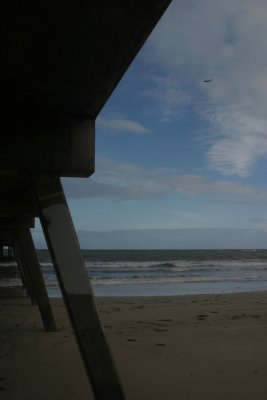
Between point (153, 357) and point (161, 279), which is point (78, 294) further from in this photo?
point (161, 279)

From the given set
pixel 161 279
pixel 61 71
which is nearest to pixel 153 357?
pixel 61 71

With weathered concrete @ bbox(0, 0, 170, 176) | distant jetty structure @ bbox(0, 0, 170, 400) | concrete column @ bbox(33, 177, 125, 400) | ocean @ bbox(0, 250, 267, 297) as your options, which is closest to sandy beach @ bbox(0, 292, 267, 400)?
concrete column @ bbox(33, 177, 125, 400)

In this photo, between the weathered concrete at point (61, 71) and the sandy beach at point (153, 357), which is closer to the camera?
the weathered concrete at point (61, 71)

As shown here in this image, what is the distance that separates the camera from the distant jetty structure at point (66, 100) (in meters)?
3.10

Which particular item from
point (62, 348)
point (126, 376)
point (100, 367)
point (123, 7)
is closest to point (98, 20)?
point (123, 7)

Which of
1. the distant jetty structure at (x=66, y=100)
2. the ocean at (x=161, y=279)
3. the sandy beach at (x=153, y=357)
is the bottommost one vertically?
the ocean at (x=161, y=279)

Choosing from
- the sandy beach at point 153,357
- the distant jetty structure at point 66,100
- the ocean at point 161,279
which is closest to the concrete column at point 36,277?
the sandy beach at point 153,357

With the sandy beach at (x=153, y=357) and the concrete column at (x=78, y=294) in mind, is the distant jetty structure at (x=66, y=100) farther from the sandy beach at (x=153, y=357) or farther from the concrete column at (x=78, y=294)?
the sandy beach at (x=153, y=357)

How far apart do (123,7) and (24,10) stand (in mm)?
619

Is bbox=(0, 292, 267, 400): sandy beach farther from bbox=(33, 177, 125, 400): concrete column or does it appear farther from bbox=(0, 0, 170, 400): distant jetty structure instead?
bbox=(0, 0, 170, 400): distant jetty structure

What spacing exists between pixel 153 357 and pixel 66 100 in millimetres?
3867

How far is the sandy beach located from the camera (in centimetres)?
518

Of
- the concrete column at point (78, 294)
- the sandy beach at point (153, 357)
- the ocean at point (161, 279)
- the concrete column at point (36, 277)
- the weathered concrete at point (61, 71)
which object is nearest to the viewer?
the weathered concrete at point (61, 71)

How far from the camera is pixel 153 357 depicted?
672 centimetres
